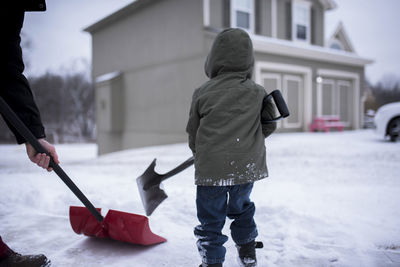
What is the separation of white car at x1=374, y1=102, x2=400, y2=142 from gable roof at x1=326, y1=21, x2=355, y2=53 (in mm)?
8093

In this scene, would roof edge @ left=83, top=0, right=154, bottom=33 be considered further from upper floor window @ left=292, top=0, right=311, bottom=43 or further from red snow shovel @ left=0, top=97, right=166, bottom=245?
red snow shovel @ left=0, top=97, right=166, bottom=245

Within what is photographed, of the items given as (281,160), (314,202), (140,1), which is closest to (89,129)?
(140,1)

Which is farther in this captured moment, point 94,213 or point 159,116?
point 159,116

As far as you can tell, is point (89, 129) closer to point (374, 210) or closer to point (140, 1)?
point (140, 1)

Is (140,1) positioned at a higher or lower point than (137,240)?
higher

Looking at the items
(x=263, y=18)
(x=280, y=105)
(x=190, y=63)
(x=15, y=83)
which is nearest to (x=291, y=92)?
(x=263, y=18)

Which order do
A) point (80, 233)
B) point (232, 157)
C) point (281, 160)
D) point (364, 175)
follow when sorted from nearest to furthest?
point (232, 157), point (80, 233), point (364, 175), point (281, 160)

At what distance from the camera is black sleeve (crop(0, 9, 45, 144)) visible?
1.55 metres

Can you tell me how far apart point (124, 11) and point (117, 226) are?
36.7 ft

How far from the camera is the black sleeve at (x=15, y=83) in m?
1.55

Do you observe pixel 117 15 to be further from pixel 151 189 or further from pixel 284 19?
pixel 151 189

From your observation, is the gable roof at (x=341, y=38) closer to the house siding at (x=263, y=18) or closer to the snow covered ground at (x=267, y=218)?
the house siding at (x=263, y=18)

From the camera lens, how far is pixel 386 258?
1801 millimetres

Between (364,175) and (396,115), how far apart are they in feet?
11.0
